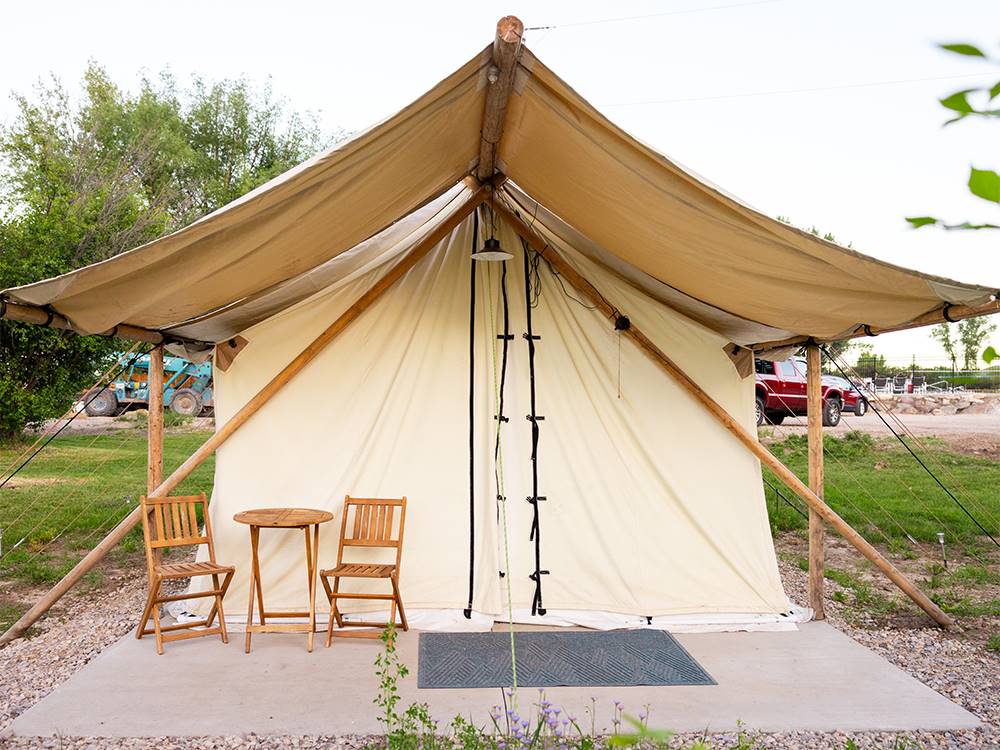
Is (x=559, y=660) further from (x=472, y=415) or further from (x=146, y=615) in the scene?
(x=146, y=615)

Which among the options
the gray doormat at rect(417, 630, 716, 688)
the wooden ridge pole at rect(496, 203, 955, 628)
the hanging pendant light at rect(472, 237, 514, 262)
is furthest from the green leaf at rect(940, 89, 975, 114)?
the wooden ridge pole at rect(496, 203, 955, 628)

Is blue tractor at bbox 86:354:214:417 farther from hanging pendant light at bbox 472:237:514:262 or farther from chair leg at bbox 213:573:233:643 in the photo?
hanging pendant light at bbox 472:237:514:262

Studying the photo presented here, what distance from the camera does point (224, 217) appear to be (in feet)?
9.34

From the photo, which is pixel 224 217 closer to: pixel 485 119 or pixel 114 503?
pixel 485 119

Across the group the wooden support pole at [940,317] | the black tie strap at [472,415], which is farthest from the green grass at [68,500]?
the wooden support pole at [940,317]

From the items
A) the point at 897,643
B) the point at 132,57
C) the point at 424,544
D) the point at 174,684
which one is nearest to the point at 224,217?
the point at 174,684

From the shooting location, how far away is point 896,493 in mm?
8469

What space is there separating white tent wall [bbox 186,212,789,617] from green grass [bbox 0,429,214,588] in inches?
87.6

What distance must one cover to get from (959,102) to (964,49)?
6 cm

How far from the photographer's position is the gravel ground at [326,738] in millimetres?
2984

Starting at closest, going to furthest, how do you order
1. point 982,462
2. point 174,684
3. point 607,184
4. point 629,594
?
point 607,184, point 174,684, point 629,594, point 982,462

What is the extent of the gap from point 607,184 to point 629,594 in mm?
2539

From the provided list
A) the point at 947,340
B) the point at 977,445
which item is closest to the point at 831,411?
the point at 977,445

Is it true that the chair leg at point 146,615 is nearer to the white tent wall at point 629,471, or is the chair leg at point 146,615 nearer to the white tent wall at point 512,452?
the white tent wall at point 512,452
